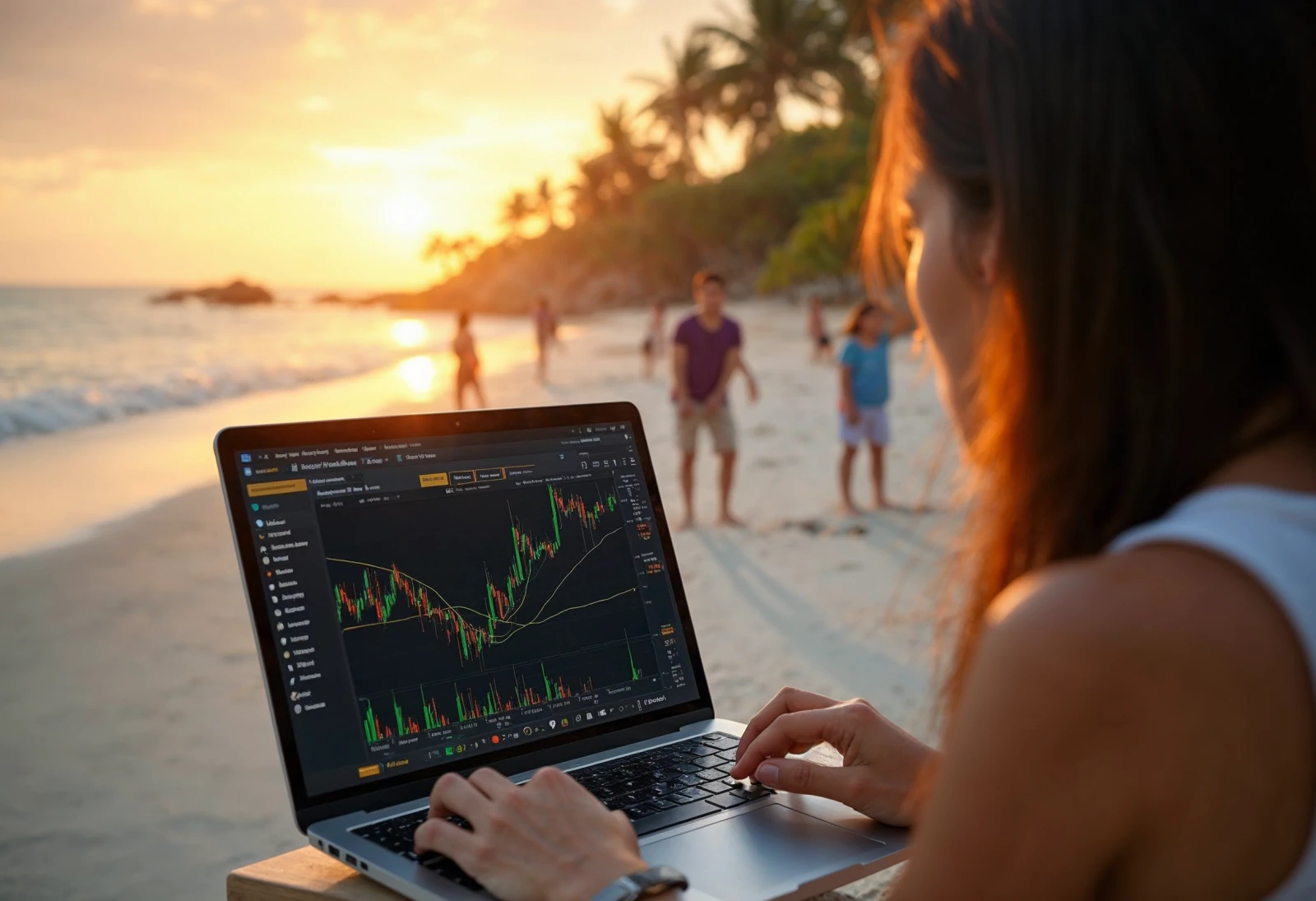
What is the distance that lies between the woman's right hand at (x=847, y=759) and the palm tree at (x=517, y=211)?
74.5 metres

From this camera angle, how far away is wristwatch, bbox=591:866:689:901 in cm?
103

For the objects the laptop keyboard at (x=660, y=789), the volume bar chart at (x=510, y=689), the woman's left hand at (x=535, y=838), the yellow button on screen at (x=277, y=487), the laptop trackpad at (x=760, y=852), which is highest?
the yellow button on screen at (x=277, y=487)

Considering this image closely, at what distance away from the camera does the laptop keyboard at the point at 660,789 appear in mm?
1308

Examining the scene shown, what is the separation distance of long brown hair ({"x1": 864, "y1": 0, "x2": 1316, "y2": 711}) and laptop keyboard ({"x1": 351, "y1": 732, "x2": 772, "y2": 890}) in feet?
2.40

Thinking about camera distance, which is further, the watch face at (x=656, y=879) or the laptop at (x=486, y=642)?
the laptop at (x=486, y=642)

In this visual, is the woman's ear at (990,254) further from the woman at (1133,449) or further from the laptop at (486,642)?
the laptop at (486,642)

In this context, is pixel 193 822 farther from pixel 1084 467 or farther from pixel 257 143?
pixel 257 143

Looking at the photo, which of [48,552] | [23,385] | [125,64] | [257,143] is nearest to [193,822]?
[48,552]

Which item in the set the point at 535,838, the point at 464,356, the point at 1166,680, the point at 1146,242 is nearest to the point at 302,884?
the point at 535,838

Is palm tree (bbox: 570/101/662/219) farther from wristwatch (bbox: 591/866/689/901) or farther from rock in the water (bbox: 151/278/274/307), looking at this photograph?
wristwatch (bbox: 591/866/689/901)

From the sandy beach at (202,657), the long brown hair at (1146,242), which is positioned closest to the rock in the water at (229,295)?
the sandy beach at (202,657)

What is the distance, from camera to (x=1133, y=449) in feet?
2.56

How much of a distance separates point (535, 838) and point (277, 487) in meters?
0.66

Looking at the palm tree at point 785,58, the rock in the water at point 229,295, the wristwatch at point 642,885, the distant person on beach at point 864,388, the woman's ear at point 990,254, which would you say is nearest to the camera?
the woman's ear at point 990,254
